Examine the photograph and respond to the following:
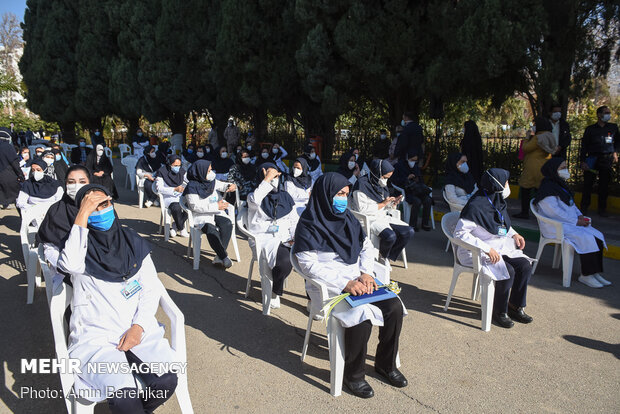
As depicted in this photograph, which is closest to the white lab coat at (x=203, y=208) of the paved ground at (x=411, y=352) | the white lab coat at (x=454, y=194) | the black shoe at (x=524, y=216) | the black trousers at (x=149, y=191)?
the paved ground at (x=411, y=352)

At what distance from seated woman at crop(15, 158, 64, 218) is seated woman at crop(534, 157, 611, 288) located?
6.25m

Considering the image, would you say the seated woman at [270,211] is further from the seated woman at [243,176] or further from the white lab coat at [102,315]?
the seated woman at [243,176]

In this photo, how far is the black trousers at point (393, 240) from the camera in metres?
5.77

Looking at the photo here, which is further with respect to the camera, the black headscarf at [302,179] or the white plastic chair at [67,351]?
the black headscarf at [302,179]

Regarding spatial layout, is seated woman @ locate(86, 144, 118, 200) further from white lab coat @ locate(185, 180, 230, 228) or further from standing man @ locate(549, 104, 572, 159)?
standing man @ locate(549, 104, 572, 159)

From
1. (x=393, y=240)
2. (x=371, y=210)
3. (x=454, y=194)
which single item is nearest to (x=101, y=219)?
(x=393, y=240)

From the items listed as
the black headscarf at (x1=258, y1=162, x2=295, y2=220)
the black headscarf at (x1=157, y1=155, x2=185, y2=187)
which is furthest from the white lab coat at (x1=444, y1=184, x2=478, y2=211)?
the black headscarf at (x1=157, y1=155, x2=185, y2=187)

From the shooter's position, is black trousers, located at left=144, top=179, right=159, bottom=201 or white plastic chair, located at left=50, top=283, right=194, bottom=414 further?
black trousers, located at left=144, top=179, right=159, bottom=201

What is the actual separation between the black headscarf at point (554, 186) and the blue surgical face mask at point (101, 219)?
4.69m

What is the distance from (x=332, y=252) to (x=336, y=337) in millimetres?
709

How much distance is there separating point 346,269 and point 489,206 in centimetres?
170

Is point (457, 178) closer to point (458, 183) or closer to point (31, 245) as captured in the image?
point (458, 183)

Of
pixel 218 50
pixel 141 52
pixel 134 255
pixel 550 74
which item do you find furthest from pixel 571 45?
pixel 141 52

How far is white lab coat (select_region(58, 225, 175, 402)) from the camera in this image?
2.86 m
